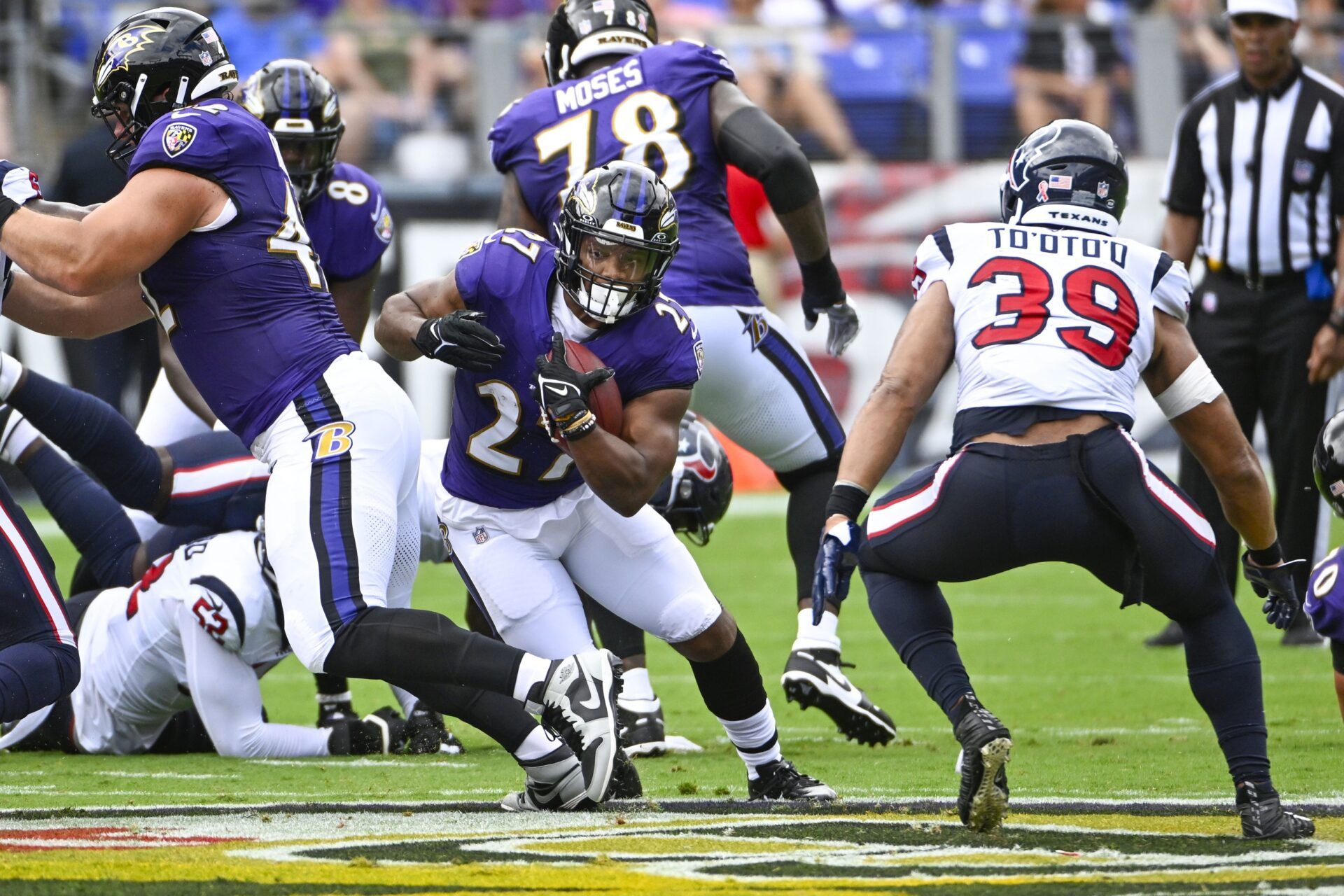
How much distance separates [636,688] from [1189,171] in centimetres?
329

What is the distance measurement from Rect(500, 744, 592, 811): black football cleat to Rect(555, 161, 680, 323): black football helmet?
1.00m

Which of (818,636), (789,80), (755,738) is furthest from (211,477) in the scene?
(789,80)

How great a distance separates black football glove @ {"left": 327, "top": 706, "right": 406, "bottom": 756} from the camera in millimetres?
5230

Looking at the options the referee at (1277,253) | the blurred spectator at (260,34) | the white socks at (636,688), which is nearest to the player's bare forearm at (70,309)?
the white socks at (636,688)

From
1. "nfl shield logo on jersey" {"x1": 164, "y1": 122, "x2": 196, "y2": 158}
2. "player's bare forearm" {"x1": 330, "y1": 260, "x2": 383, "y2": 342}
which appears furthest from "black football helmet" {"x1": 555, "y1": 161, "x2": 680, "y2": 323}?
"player's bare forearm" {"x1": 330, "y1": 260, "x2": 383, "y2": 342}

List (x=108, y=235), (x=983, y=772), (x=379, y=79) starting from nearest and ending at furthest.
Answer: (x=983, y=772) → (x=108, y=235) → (x=379, y=79)

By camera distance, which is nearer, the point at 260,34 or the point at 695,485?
the point at 695,485

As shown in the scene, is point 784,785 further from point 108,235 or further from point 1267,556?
point 108,235

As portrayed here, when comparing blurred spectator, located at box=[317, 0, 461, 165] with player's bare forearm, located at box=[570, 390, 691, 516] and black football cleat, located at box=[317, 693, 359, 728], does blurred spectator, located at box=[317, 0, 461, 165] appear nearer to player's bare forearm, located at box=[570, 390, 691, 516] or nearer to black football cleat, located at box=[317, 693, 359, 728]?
black football cleat, located at box=[317, 693, 359, 728]

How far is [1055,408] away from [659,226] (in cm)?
101

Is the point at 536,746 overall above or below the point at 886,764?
above

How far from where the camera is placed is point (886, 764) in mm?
4922

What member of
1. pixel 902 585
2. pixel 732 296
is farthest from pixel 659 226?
pixel 732 296

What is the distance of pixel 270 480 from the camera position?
417cm
